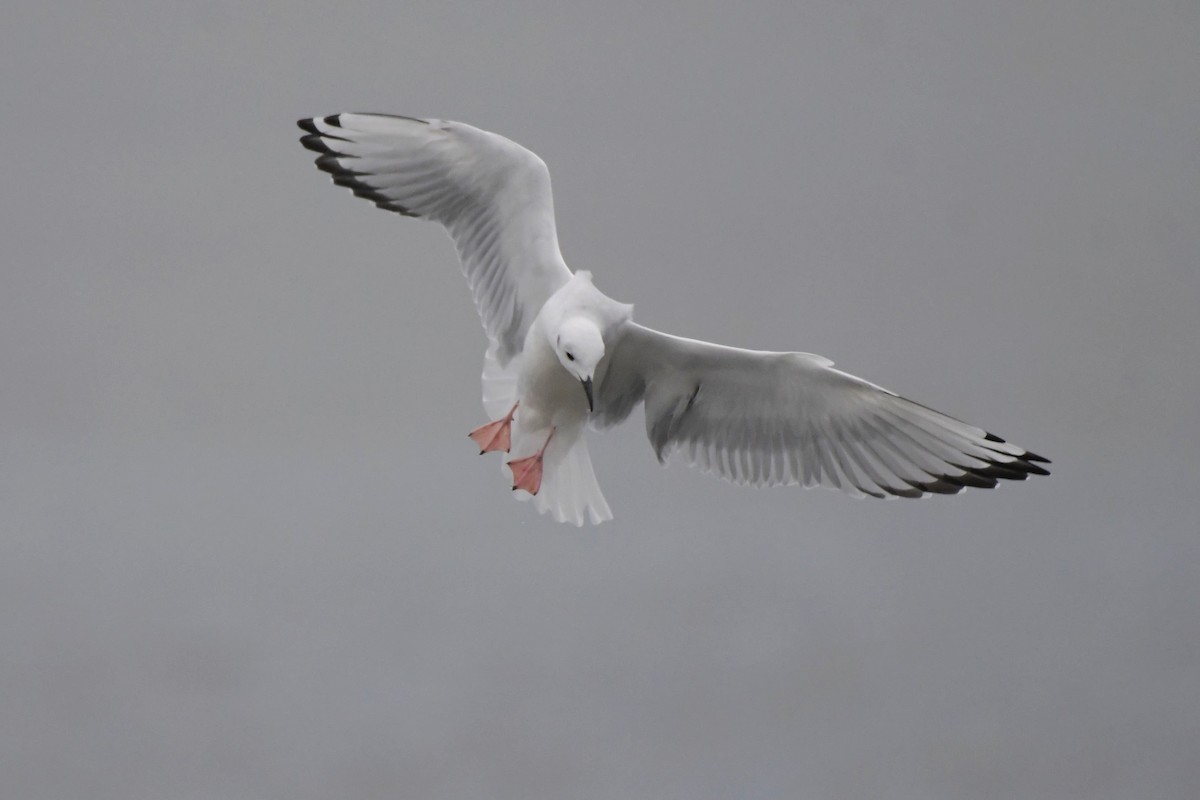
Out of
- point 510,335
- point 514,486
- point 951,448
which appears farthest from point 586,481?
point 951,448

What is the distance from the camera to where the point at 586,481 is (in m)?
3.04

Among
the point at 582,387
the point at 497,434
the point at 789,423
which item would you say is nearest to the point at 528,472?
the point at 497,434

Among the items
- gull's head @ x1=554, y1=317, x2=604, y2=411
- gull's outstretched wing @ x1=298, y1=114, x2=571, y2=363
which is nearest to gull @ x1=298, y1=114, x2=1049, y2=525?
gull's outstretched wing @ x1=298, y1=114, x2=571, y2=363

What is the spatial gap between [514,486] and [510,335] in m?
0.42

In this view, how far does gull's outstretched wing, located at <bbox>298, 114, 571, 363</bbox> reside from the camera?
9.67ft

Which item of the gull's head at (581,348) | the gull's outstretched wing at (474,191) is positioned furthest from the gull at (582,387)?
the gull's head at (581,348)

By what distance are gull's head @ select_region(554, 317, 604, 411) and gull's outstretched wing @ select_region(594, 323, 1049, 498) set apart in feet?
0.72

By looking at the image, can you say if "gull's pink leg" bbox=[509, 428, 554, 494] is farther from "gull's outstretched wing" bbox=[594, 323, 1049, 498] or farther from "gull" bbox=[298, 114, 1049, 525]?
"gull's outstretched wing" bbox=[594, 323, 1049, 498]

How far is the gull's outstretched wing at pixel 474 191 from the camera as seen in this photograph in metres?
2.95

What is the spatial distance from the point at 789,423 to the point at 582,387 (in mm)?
562

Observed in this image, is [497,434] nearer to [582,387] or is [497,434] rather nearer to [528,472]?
[528,472]

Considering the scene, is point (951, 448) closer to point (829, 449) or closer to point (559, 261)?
point (829, 449)

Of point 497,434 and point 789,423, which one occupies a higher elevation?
point 789,423

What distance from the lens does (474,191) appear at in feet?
9.94
